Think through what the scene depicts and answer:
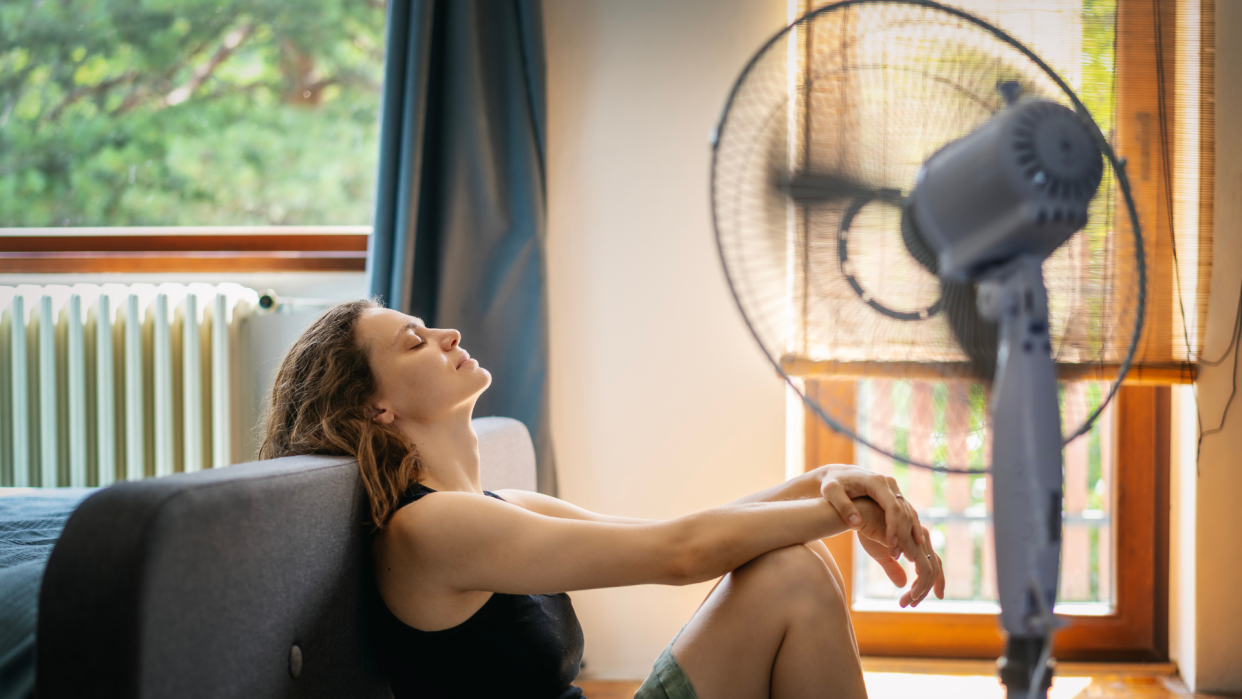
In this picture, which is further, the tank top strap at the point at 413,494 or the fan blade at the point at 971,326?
A: the tank top strap at the point at 413,494

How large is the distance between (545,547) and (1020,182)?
21.9 inches

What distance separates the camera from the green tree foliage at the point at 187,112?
6.64 feet

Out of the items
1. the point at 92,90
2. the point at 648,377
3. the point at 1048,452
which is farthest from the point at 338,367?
the point at 92,90

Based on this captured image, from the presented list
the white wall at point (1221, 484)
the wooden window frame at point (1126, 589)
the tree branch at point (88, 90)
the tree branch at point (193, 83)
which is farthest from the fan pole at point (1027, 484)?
the tree branch at point (88, 90)

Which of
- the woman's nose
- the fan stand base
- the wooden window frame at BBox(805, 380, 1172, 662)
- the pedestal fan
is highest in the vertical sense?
the pedestal fan

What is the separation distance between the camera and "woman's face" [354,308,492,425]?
994 millimetres

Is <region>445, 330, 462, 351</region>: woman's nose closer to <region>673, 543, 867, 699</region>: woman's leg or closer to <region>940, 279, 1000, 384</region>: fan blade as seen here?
<region>673, 543, 867, 699</region>: woman's leg

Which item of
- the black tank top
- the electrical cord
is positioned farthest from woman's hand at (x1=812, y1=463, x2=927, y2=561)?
the electrical cord

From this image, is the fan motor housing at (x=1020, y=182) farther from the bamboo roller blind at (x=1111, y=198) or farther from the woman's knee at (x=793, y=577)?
the woman's knee at (x=793, y=577)

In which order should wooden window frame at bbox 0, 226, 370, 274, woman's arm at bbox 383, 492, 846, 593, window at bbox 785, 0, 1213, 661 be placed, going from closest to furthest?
1. woman's arm at bbox 383, 492, 846, 593
2. window at bbox 785, 0, 1213, 661
3. wooden window frame at bbox 0, 226, 370, 274

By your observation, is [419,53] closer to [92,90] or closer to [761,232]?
[92,90]

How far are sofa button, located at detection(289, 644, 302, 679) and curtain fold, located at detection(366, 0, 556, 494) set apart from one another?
3.23 feet

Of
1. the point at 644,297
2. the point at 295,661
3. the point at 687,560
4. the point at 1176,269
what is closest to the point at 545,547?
the point at 687,560

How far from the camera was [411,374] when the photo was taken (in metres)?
1.00
